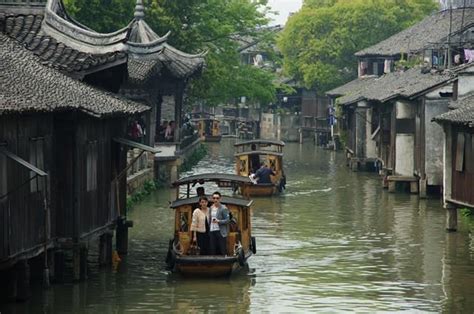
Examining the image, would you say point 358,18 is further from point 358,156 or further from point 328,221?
point 328,221

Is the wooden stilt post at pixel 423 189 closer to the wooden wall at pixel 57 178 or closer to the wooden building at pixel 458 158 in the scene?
the wooden building at pixel 458 158

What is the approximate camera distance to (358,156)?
62.5 m

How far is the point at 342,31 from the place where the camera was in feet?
286

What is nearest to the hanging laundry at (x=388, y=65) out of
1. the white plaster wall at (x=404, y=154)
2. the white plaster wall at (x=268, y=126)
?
the white plaster wall at (x=268, y=126)

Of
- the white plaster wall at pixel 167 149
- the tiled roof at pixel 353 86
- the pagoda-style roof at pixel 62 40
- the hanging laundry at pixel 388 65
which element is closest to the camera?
the pagoda-style roof at pixel 62 40

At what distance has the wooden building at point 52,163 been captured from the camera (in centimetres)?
2344

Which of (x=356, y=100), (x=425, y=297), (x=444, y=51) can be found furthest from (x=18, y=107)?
(x=356, y=100)

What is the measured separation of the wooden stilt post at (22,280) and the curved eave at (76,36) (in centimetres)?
A: 741

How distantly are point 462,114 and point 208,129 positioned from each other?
2199 inches

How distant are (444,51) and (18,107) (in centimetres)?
3455

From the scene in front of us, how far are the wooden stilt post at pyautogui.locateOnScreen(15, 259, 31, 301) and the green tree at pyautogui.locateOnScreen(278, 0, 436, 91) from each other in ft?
210

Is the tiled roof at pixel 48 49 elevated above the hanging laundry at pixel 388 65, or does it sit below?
below

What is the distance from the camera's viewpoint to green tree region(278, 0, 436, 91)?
87.4 meters

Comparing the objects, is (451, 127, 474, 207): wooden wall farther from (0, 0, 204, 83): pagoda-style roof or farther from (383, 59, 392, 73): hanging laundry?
(383, 59, 392, 73): hanging laundry
